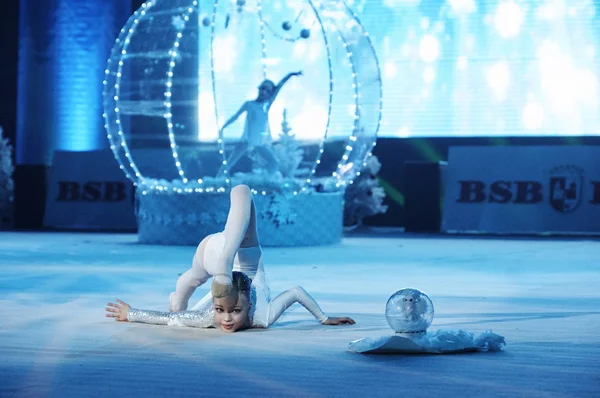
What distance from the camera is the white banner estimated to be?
46.9 ft

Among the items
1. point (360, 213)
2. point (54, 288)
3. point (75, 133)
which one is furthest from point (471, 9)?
point (54, 288)

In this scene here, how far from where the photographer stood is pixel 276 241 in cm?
1030

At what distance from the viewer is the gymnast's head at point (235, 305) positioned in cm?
390

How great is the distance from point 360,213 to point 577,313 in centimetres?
980

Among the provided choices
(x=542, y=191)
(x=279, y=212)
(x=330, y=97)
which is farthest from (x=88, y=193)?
(x=542, y=191)

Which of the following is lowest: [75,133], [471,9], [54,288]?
[54,288]

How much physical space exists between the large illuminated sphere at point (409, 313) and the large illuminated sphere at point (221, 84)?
20.7ft

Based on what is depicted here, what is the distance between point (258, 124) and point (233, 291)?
5.90 metres

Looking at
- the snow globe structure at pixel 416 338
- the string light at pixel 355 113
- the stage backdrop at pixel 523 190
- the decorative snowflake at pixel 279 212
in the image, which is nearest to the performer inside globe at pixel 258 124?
the decorative snowflake at pixel 279 212

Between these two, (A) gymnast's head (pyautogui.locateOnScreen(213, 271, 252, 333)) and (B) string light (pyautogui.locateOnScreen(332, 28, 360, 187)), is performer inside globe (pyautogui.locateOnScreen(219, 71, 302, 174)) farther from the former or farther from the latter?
(A) gymnast's head (pyautogui.locateOnScreen(213, 271, 252, 333))

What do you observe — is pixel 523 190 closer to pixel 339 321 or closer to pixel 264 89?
pixel 264 89

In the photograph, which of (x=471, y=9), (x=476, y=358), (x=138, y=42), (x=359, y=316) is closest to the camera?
(x=476, y=358)

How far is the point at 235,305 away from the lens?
3936 mm

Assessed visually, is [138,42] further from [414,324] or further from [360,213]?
[414,324]
